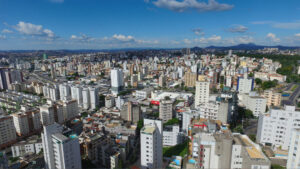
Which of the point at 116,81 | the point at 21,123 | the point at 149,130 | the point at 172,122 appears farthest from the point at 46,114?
the point at 116,81

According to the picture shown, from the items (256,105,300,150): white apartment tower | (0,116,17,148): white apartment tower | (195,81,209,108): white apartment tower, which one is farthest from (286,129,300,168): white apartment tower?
(0,116,17,148): white apartment tower

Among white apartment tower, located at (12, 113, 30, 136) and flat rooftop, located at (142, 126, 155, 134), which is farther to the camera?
white apartment tower, located at (12, 113, 30, 136)

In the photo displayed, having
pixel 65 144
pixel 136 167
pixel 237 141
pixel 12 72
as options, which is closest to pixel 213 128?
pixel 237 141

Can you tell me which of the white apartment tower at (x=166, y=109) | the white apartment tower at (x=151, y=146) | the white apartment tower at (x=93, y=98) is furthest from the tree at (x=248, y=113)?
the white apartment tower at (x=93, y=98)

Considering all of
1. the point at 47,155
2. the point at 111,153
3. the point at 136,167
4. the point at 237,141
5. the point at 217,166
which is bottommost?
the point at 136,167

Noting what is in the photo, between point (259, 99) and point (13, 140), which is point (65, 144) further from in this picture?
point (259, 99)

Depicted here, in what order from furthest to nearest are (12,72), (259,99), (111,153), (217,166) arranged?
1. (12,72)
2. (259,99)
3. (111,153)
4. (217,166)

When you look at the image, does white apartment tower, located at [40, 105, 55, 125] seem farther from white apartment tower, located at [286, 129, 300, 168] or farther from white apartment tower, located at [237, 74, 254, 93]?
white apartment tower, located at [237, 74, 254, 93]
